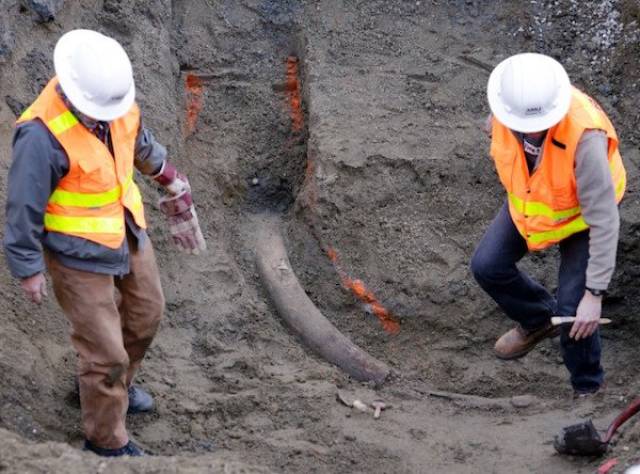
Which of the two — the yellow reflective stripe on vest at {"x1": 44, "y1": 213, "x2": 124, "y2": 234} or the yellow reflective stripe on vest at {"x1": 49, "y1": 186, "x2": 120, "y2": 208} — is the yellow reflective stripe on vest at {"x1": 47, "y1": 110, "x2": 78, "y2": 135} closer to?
the yellow reflective stripe on vest at {"x1": 49, "y1": 186, "x2": 120, "y2": 208}

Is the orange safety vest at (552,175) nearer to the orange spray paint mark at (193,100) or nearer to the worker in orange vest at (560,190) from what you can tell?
the worker in orange vest at (560,190)

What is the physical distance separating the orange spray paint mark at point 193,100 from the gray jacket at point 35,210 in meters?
2.76

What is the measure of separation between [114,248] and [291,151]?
290 cm

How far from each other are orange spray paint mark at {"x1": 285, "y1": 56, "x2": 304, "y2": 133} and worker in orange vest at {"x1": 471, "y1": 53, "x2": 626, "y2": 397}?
7.84ft

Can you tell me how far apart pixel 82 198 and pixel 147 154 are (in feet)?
1.81

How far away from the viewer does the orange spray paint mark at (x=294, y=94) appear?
7324 millimetres

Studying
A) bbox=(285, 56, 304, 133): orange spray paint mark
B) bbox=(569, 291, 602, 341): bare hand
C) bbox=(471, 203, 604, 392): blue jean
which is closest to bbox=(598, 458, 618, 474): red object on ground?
bbox=(569, 291, 602, 341): bare hand

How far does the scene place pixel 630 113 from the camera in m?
6.97

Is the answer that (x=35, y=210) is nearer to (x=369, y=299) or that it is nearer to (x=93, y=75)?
(x=93, y=75)

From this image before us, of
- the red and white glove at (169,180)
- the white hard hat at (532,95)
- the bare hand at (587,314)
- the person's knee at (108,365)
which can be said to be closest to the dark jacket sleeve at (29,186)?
the person's knee at (108,365)

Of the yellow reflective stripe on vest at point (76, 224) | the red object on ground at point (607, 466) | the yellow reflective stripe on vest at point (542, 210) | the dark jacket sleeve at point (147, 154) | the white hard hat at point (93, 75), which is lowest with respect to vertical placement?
the red object on ground at point (607, 466)

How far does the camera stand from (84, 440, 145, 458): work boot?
4723mm

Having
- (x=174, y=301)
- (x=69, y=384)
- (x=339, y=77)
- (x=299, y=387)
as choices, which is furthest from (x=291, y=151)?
(x=69, y=384)

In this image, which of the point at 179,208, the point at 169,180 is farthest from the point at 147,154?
the point at 179,208
